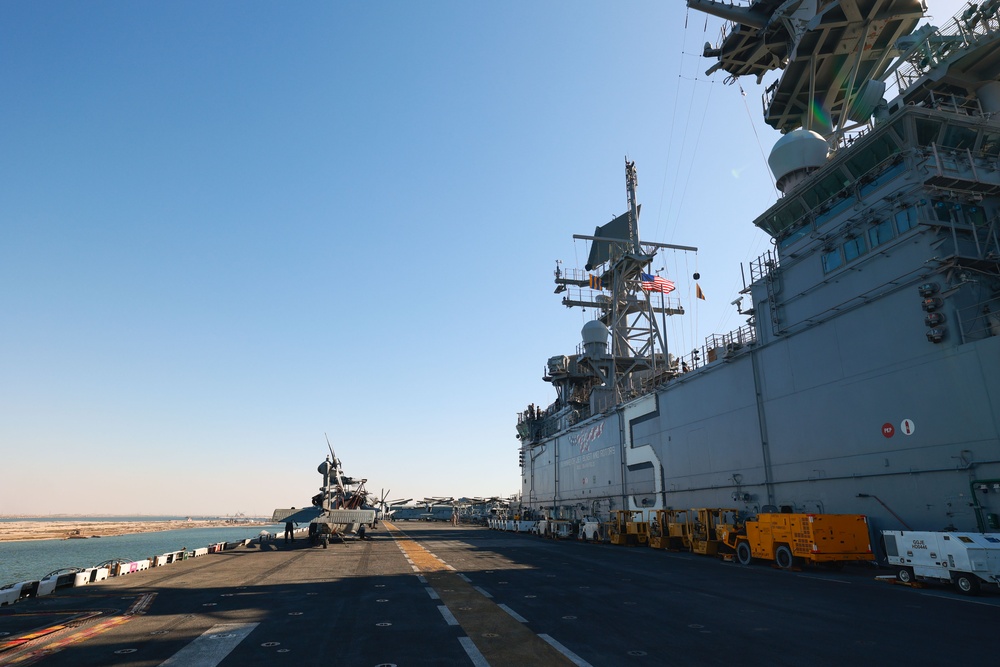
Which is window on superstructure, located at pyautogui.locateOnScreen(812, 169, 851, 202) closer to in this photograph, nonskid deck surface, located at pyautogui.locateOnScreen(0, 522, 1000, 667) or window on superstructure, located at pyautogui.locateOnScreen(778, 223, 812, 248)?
window on superstructure, located at pyautogui.locateOnScreen(778, 223, 812, 248)

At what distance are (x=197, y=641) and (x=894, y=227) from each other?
23.3m

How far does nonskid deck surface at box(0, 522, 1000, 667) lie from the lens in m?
7.69

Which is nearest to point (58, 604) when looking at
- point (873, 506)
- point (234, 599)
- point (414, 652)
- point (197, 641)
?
point (234, 599)

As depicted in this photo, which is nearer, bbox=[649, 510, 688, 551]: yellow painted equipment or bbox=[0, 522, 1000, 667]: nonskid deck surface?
bbox=[0, 522, 1000, 667]: nonskid deck surface

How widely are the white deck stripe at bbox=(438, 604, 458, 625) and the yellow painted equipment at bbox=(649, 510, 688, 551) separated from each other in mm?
18489

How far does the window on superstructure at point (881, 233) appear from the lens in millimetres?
19284

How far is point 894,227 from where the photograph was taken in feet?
62.6

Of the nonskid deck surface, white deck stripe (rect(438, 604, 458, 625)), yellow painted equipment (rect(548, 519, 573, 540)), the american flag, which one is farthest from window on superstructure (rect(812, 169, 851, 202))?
yellow painted equipment (rect(548, 519, 573, 540))

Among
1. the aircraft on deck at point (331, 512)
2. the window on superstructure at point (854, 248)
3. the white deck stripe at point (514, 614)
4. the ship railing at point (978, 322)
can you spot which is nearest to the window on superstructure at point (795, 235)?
the window on superstructure at point (854, 248)

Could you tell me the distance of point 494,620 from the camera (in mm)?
10016

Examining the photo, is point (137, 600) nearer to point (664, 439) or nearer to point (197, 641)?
point (197, 641)

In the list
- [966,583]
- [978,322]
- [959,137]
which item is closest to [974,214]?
[959,137]

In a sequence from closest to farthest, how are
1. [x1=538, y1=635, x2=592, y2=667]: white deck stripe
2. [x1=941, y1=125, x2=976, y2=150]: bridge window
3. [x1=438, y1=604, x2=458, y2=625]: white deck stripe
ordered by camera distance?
1. [x1=538, y1=635, x2=592, y2=667]: white deck stripe
2. [x1=438, y1=604, x2=458, y2=625]: white deck stripe
3. [x1=941, y1=125, x2=976, y2=150]: bridge window

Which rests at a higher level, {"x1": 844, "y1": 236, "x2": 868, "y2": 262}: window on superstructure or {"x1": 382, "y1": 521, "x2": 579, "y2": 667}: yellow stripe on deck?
{"x1": 844, "y1": 236, "x2": 868, "y2": 262}: window on superstructure
